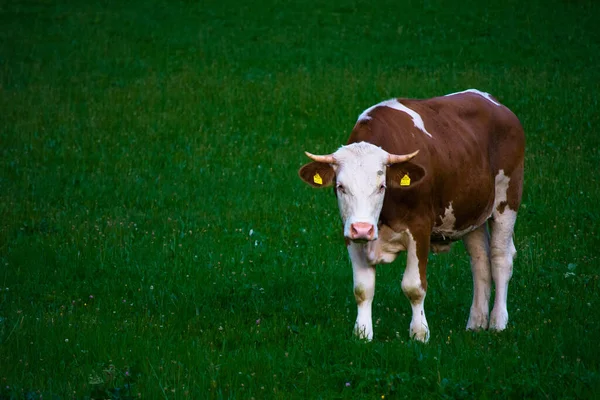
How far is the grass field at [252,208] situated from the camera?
7.55m

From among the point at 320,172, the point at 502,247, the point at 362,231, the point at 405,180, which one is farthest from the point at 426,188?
the point at 502,247

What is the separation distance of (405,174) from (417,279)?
1009mm

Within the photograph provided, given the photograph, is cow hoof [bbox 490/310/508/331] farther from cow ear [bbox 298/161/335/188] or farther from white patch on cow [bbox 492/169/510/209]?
cow ear [bbox 298/161/335/188]

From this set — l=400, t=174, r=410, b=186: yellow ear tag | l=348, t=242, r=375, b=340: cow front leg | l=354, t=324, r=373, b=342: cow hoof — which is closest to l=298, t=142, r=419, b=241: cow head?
l=400, t=174, r=410, b=186: yellow ear tag

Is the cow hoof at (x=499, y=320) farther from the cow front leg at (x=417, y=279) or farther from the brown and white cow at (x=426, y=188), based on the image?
the cow front leg at (x=417, y=279)

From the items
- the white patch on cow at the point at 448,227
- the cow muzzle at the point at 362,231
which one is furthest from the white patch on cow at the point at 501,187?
the cow muzzle at the point at 362,231

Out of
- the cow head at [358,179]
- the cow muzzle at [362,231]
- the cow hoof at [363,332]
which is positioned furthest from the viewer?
the cow hoof at [363,332]

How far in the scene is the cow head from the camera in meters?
7.84

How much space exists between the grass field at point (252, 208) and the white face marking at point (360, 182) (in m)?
1.14

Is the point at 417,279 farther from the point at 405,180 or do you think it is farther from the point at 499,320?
the point at 499,320

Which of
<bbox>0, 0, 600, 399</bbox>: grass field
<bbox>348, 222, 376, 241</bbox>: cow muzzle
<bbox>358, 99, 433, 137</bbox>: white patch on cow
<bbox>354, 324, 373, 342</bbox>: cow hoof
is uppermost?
<bbox>358, 99, 433, 137</bbox>: white patch on cow

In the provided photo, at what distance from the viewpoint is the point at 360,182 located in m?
8.01

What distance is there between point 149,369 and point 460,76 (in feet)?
53.1

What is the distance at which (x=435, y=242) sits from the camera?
374 inches
